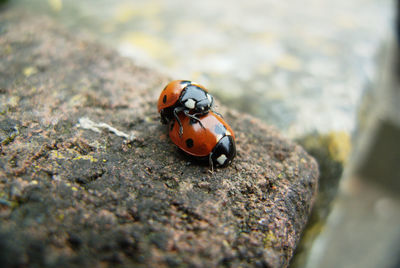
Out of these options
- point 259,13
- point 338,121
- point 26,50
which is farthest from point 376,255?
point 26,50

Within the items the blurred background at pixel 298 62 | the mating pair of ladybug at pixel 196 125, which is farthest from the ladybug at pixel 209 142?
the blurred background at pixel 298 62

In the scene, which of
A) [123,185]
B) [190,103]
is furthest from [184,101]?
[123,185]

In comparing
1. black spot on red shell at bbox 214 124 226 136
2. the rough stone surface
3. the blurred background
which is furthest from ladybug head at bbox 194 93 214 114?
the blurred background

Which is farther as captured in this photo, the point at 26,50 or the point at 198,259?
the point at 26,50

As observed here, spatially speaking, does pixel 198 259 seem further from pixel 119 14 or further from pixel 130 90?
pixel 119 14

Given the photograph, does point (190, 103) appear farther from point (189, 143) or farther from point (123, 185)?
point (123, 185)

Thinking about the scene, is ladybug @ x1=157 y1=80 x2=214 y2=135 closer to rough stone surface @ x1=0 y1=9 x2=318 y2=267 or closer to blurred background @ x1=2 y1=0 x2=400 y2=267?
rough stone surface @ x1=0 y1=9 x2=318 y2=267
